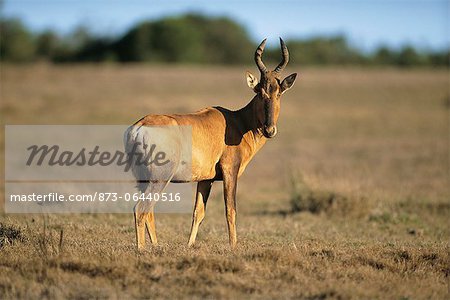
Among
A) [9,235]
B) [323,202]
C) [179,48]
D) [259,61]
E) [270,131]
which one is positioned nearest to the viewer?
[270,131]

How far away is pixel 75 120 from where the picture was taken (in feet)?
112

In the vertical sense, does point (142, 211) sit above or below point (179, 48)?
below

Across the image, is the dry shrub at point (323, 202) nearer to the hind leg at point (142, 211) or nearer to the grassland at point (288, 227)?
the grassland at point (288, 227)

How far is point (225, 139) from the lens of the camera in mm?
10672

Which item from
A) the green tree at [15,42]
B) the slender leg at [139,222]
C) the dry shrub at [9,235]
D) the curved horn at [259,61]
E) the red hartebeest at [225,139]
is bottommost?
the dry shrub at [9,235]

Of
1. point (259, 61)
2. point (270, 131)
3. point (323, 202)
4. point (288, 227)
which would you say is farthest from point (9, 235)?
point (323, 202)

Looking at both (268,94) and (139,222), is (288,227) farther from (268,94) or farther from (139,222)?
(139,222)

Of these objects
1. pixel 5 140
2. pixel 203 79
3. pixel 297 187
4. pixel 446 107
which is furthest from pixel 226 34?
pixel 297 187

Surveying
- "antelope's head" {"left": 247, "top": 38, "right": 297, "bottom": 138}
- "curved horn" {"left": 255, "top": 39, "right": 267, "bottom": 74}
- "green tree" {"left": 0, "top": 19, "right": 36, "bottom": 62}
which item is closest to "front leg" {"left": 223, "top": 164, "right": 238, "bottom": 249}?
"antelope's head" {"left": 247, "top": 38, "right": 297, "bottom": 138}

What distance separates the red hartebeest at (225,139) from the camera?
9914 millimetres

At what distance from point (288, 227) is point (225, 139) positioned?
413 cm

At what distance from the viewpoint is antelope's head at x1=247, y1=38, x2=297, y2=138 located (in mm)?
10348

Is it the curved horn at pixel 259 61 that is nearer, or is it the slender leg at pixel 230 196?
the slender leg at pixel 230 196

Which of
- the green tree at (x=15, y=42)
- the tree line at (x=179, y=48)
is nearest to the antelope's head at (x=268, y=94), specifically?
the tree line at (x=179, y=48)
